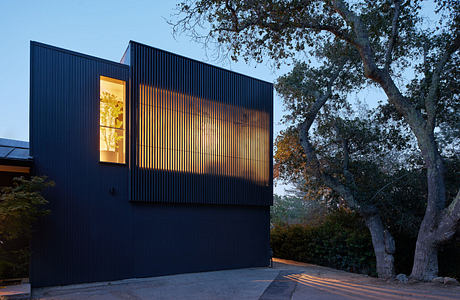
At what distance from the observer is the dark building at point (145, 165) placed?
790 centimetres

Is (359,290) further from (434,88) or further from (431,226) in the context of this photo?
(434,88)

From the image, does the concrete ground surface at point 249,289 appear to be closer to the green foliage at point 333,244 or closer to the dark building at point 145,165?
the dark building at point 145,165

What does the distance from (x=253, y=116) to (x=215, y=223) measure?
12.7 ft

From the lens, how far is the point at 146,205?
9141mm

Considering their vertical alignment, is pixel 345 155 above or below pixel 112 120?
below

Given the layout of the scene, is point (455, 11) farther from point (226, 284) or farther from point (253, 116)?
point (226, 284)

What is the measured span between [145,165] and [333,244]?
304 inches

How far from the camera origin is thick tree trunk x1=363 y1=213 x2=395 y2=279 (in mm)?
9836

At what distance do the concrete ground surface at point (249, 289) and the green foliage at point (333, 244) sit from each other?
3210 mm

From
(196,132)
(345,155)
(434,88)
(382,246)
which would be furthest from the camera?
(345,155)

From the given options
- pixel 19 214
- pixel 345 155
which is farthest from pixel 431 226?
pixel 19 214

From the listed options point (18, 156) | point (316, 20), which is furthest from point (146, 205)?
point (316, 20)

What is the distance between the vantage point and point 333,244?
12656 millimetres

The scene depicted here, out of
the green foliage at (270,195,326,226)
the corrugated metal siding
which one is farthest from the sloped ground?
the green foliage at (270,195,326,226)
